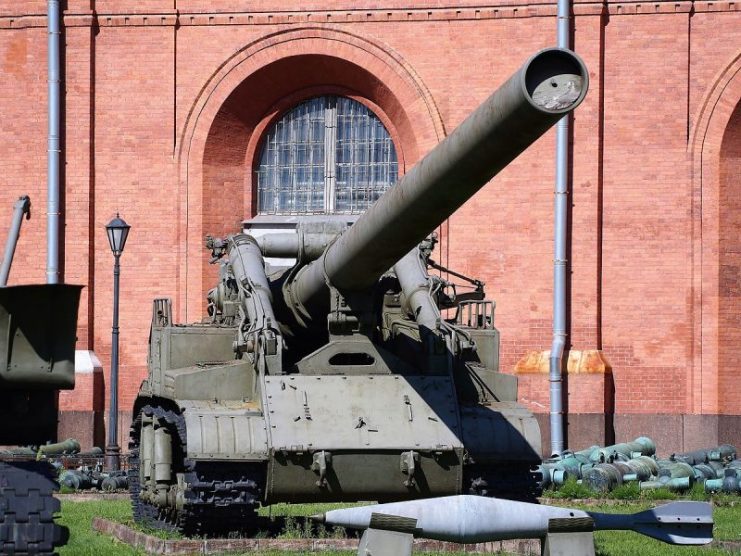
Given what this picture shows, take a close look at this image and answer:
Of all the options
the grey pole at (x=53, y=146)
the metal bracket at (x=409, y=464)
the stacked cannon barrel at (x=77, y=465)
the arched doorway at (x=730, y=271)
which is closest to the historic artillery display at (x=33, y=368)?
the metal bracket at (x=409, y=464)

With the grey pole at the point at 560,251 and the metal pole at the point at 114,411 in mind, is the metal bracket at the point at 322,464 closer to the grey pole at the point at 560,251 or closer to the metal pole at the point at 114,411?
the metal pole at the point at 114,411

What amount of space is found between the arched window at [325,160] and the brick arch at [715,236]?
15.4 ft

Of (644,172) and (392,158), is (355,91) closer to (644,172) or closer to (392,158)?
(392,158)

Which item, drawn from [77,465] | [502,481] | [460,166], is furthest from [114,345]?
[460,166]

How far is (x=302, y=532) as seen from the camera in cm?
1387

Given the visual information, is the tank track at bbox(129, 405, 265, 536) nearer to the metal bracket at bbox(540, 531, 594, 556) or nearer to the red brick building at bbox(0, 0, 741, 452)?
the metal bracket at bbox(540, 531, 594, 556)

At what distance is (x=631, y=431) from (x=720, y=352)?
1.73m

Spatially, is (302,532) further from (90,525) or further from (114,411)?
(114,411)

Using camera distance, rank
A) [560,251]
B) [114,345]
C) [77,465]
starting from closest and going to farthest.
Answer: [114,345] → [77,465] → [560,251]

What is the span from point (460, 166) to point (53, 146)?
53.6 feet

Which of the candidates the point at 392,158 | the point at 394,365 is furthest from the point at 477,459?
the point at 392,158

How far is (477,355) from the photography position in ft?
46.2

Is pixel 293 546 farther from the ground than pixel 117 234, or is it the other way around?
pixel 117 234

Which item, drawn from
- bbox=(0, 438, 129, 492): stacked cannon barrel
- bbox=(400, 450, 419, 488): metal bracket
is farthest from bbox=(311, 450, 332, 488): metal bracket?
bbox=(0, 438, 129, 492): stacked cannon barrel
